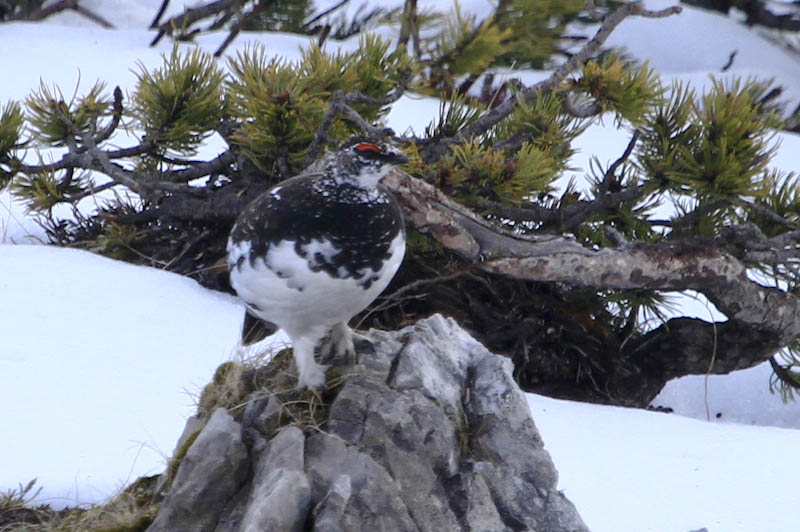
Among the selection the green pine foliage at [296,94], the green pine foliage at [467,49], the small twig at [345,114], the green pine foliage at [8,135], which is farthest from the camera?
the green pine foliage at [467,49]

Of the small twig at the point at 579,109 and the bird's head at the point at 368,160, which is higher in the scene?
the bird's head at the point at 368,160

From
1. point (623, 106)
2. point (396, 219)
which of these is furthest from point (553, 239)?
point (396, 219)

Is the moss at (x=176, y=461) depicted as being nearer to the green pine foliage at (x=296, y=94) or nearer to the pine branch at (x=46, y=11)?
the green pine foliage at (x=296, y=94)

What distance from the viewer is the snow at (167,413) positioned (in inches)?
115

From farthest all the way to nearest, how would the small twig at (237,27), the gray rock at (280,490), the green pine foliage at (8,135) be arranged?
the small twig at (237,27), the green pine foliage at (8,135), the gray rock at (280,490)

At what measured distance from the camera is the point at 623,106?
3.70 m

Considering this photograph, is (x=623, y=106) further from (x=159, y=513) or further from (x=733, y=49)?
(x=733, y=49)

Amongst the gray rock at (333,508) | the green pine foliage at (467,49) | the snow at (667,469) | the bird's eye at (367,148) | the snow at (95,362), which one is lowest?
the snow at (95,362)

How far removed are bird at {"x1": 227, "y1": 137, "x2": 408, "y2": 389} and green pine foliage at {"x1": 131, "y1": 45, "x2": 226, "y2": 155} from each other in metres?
1.59

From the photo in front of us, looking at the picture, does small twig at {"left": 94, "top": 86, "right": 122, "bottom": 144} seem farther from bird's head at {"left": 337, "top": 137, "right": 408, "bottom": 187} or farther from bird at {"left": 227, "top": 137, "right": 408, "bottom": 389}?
bird's head at {"left": 337, "top": 137, "right": 408, "bottom": 187}

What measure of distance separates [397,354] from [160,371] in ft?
4.12

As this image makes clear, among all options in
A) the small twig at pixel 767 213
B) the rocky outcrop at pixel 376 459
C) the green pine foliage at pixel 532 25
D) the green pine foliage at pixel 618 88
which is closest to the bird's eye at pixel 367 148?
the rocky outcrop at pixel 376 459

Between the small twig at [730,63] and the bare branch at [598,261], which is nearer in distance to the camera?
the bare branch at [598,261]

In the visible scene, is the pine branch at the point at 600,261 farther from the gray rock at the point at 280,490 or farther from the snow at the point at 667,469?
the gray rock at the point at 280,490
